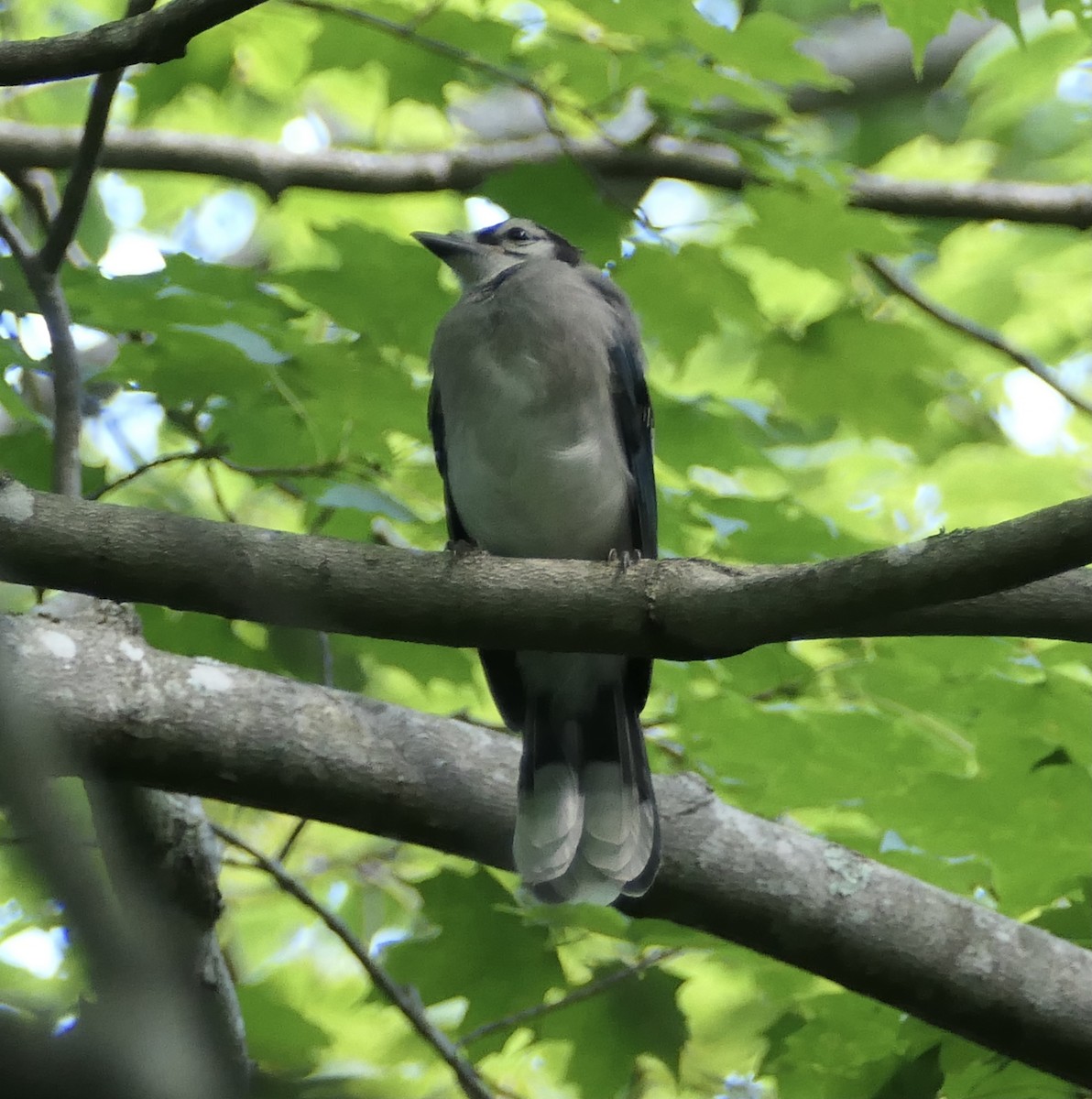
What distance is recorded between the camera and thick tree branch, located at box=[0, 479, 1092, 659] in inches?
113

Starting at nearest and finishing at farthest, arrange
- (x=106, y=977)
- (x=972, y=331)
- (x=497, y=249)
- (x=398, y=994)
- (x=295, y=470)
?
(x=106, y=977) < (x=398, y=994) < (x=295, y=470) < (x=497, y=249) < (x=972, y=331)

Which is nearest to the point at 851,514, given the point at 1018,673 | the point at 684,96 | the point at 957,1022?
the point at 1018,673

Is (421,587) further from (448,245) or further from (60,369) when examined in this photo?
(448,245)

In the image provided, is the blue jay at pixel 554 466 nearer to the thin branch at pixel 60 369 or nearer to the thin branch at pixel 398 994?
the thin branch at pixel 398 994

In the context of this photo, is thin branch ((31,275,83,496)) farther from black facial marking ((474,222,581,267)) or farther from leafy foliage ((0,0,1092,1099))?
→ black facial marking ((474,222,581,267))

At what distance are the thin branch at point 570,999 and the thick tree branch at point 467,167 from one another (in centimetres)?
260

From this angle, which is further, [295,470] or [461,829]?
[295,470]

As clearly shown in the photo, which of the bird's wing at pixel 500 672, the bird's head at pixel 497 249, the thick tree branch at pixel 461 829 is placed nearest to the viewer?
the thick tree branch at pixel 461 829

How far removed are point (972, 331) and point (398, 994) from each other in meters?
3.29

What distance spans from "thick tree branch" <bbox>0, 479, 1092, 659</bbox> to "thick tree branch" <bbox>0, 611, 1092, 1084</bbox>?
57 centimetres

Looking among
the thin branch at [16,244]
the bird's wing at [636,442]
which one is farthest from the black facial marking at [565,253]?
the thin branch at [16,244]

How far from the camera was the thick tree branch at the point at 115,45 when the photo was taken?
270 centimetres

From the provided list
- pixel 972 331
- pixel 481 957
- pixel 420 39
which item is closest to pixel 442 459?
pixel 420 39

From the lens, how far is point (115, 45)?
9.02 ft
